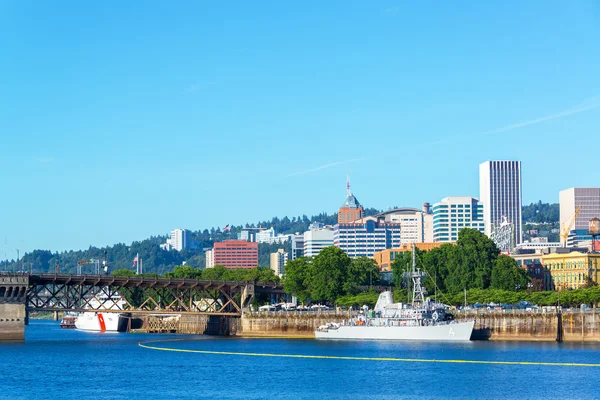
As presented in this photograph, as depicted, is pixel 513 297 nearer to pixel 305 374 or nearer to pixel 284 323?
pixel 284 323

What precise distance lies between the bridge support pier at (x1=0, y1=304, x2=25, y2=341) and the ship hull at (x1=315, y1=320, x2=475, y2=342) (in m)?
51.4

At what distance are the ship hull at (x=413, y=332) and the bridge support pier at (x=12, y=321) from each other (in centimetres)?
5135

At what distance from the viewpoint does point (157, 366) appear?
130 m

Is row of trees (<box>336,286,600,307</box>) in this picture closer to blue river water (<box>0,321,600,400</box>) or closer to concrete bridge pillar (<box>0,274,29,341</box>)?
blue river water (<box>0,321,600,400</box>)

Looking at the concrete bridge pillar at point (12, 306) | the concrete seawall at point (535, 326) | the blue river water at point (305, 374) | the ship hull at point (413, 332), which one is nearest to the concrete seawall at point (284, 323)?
the concrete seawall at point (535, 326)

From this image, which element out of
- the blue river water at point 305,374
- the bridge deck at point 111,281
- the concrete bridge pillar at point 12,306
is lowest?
the blue river water at point 305,374

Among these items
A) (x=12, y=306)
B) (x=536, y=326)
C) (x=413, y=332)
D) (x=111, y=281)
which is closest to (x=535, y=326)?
(x=536, y=326)

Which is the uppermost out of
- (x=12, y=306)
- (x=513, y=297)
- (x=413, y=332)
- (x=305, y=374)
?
(x=513, y=297)

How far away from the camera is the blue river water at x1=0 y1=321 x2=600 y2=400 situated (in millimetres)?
101062

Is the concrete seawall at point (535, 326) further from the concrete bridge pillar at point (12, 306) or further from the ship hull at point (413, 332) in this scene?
the concrete bridge pillar at point (12, 306)

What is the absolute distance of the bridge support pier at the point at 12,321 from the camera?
558 ft

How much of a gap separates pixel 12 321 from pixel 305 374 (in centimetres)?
7097

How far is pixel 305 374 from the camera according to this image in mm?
117875

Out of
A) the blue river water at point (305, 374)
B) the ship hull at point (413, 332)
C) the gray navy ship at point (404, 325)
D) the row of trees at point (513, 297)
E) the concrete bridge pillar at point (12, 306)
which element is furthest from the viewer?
the row of trees at point (513, 297)
